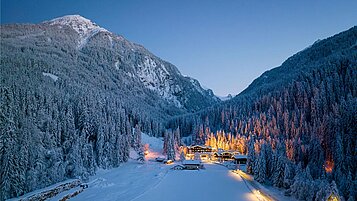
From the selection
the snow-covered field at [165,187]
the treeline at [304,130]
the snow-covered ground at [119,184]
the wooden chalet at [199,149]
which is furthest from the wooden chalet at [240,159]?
the wooden chalet at [199,149]

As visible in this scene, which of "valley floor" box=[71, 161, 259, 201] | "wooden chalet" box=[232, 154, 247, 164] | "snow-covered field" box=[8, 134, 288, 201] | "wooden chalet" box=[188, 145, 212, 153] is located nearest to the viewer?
"snow-covered field" box=[8, 134, 288, 201]

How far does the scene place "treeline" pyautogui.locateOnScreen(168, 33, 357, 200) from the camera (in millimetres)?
48184

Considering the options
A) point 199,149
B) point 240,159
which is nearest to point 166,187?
point 240,159

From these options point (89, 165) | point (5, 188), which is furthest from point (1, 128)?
point (89, 165)

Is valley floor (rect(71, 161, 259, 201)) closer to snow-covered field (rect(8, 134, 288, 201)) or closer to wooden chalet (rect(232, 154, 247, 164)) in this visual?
snow-covered field (rect(8, 134, 288, 201))

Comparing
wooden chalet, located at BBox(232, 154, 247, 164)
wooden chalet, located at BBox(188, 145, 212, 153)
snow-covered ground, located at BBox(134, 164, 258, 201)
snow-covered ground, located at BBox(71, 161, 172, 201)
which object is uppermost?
wooden chalet, located at BBox(188, 145, 212, 153)

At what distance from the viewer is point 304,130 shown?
312 feet

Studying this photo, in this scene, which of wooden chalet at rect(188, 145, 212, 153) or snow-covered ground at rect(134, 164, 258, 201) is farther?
wooden chalet at rect(188, 145, 212, 153)

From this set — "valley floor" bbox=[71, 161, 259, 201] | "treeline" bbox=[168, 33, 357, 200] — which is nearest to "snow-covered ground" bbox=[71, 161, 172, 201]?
"valley floor" bbox=[71, 161, 259, 201]

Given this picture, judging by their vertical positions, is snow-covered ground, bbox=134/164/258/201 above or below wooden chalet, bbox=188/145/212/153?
below

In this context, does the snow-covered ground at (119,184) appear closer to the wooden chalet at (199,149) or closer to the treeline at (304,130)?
the treeline at (304,130)

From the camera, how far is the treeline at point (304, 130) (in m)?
48.2

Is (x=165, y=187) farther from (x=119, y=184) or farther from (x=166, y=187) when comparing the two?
(x=119, y=184)

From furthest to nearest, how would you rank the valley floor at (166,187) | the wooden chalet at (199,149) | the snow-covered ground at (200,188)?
the wooden chalet at (199,149) → the valley floor at (166,187) → the snow-covered ground at (200,188)
